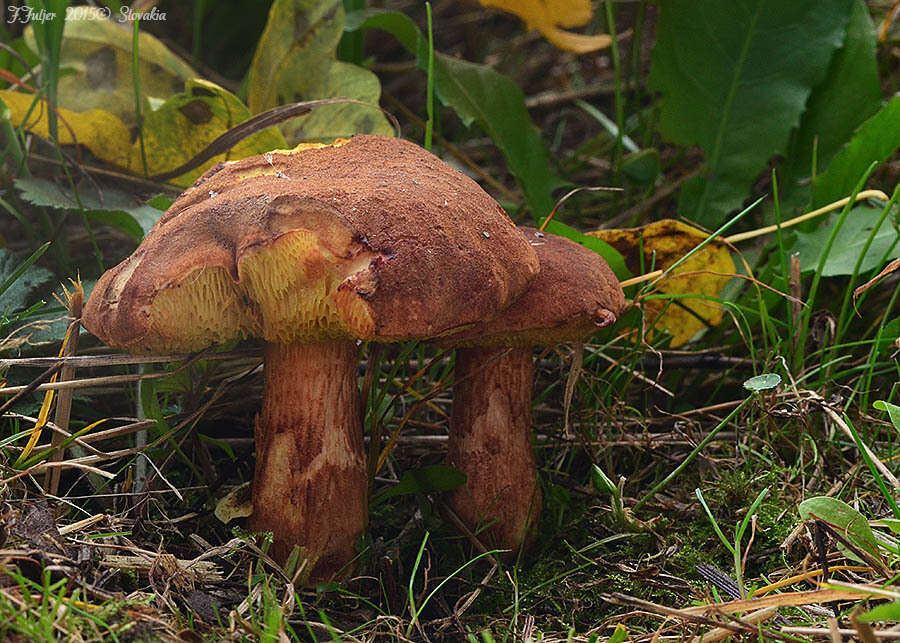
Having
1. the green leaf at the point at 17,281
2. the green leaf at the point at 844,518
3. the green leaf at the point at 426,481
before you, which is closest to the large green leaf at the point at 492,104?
the green leaf at the point at 426,481

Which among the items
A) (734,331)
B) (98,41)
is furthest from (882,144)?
(98,41)

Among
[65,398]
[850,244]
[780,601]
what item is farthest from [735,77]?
Result: [65,398]

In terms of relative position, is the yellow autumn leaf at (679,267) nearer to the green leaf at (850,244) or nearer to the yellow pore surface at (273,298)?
the green leaf at (850,244)

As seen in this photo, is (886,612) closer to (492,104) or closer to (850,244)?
(850,244)

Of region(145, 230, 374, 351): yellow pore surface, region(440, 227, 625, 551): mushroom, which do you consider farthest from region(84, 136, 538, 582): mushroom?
region(440, 227, 625, 551): mushroom

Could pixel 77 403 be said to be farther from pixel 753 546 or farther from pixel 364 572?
pixel 753 546

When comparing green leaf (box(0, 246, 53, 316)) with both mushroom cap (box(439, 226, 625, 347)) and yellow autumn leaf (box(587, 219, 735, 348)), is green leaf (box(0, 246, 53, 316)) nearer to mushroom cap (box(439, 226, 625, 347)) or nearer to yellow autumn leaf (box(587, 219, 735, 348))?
mushroom cap (box(439, 226, 625, 347))
